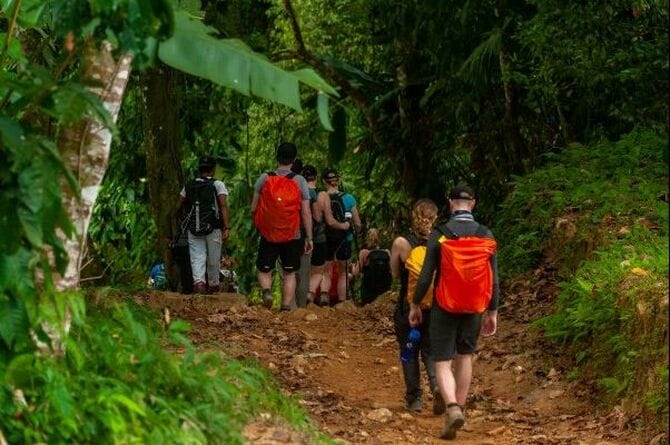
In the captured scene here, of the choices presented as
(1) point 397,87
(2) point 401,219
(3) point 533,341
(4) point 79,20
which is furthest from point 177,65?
(2) point 401,219

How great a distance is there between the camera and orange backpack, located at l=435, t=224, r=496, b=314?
931 centimetres

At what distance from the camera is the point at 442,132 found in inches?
797

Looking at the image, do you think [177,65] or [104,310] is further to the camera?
[104,310]

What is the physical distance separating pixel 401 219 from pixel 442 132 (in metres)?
2.35

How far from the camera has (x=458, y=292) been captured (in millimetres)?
9352

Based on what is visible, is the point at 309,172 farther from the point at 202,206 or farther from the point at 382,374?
the point at 382,374

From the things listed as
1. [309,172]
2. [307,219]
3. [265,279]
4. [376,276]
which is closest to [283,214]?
[307,219]

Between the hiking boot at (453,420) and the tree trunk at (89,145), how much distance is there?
3231 millimetres

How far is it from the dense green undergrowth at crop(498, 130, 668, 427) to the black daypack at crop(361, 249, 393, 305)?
2.10 meters

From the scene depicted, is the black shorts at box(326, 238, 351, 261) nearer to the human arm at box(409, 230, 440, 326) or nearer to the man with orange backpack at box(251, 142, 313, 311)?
the man with orange backpack at box(251, 142, 313, 311)

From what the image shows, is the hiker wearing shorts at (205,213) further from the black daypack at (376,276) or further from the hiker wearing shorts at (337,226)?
the black daypack at (376,276)

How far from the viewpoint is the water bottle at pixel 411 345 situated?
10242 mm

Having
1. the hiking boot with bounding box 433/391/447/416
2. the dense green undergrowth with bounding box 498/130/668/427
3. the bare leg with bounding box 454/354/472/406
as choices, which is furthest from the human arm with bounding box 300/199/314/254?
the bare leg with bounding box 454/354/472/406

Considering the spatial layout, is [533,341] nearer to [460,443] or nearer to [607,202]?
[607,202]
